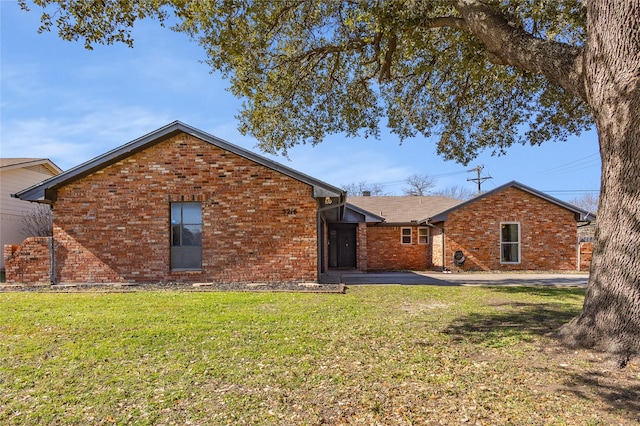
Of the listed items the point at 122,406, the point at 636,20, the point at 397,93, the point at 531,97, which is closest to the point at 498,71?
the point at 531,97

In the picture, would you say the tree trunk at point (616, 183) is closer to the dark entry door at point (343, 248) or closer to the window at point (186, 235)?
the window at point (186, 235)

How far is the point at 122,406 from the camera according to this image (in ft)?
11.4

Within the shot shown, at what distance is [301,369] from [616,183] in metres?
4.32

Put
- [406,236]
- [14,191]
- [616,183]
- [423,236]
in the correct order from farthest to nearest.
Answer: [423,236] → [406,236] → [14,191] → [616,183]

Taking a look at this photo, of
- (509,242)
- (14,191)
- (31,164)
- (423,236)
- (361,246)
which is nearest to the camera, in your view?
(14,191)

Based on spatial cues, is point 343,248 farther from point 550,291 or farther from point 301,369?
point 301,369

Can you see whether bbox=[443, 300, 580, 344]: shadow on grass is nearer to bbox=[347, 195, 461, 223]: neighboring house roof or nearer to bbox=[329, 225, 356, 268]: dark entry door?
bbox=[347, 195, 461, 223]: neighboring house roof

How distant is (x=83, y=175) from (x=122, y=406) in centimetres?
996

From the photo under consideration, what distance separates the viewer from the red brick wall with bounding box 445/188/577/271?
57.0 ft

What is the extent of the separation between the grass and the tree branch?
3.68m

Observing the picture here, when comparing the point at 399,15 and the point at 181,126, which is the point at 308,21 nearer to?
the point at 399,15

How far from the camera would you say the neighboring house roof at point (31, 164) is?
16659 mm

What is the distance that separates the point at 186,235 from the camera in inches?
→ 460

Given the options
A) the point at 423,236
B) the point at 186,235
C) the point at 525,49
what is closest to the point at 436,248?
the point at 423,236
